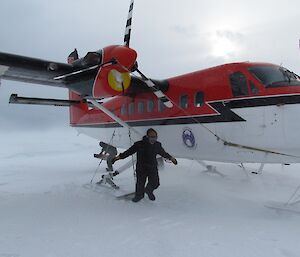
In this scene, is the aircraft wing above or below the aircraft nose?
below

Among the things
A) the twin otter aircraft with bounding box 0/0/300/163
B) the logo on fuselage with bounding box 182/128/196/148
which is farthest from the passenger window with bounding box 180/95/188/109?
the logo on fuselage with bounding box 182/128/196/148

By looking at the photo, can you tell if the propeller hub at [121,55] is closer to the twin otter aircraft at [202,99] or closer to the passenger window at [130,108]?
the twin otter aircraft at [202,99]

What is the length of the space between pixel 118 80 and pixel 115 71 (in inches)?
8.3

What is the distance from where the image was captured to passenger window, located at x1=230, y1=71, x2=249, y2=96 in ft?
21.1

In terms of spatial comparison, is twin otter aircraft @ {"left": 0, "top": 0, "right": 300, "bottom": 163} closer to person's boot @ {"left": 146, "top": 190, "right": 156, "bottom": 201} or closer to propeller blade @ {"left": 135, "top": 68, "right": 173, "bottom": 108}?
propeller blade @ {"left": 135, "top": 68, "right": 173, "bottom": 108}

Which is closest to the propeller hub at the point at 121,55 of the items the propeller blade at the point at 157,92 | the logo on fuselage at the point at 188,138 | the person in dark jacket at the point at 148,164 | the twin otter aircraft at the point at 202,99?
the twin otter aircraft at the point at 202,99

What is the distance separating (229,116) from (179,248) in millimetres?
3333

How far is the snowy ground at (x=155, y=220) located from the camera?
4098mm

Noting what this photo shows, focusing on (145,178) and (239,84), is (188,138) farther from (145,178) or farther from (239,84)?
(239,84)

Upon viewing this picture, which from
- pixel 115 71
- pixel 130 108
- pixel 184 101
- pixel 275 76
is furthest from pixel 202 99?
pixel 130 108

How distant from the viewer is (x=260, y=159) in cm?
641

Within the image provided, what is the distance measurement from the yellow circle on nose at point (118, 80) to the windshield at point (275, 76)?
107 inches

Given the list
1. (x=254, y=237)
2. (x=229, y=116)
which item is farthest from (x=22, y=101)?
(x=254, y=237)

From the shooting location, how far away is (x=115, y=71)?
7.14 meters
